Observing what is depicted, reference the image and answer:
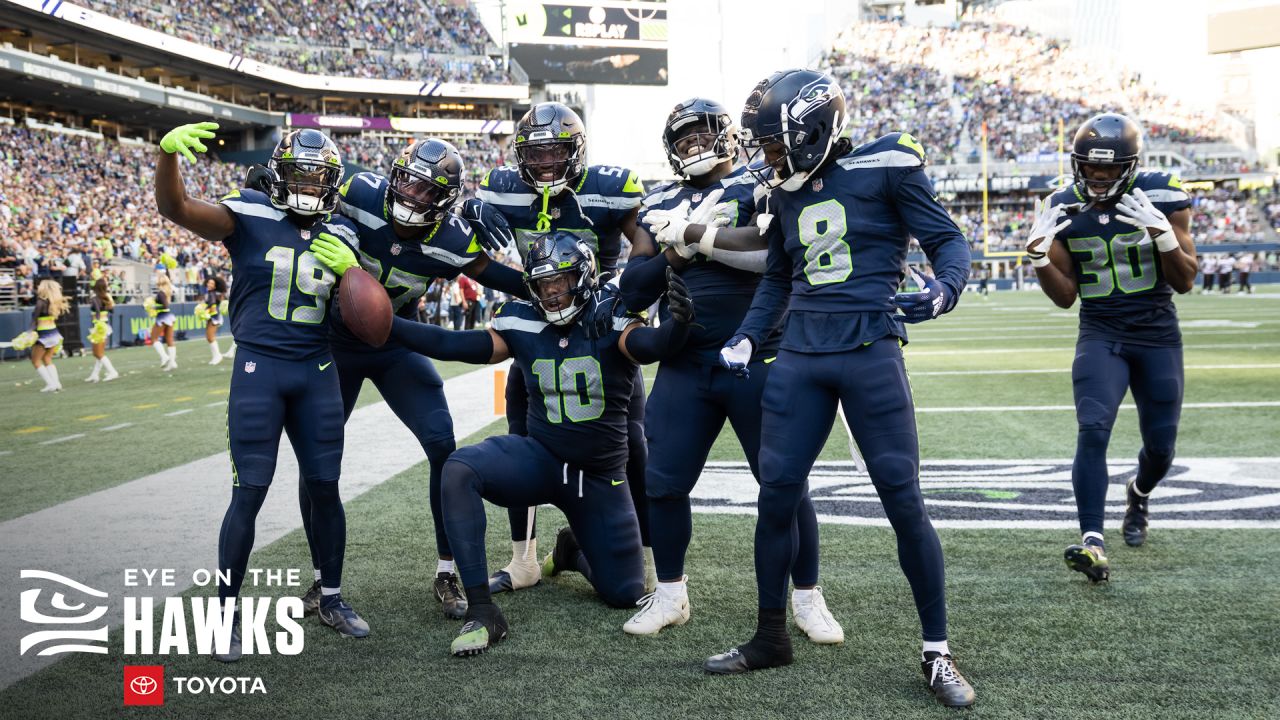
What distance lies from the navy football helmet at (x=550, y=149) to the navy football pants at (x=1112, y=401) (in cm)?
232

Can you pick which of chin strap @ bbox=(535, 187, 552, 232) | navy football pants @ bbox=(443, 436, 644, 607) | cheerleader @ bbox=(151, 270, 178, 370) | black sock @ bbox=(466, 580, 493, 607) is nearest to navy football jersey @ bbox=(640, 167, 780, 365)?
chin strap @ bbox=(535, 187, 552, 232)

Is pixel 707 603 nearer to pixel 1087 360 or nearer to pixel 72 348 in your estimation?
pixel 1087 360

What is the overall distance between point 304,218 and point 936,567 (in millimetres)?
2625

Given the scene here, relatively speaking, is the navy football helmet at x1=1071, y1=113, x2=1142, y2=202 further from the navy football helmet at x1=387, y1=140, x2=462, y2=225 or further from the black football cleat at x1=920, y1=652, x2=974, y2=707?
the navy football helmet at x1=387, y1=140, x2=462, y2=225

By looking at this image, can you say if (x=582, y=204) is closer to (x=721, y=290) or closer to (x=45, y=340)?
(x=721, y=290)

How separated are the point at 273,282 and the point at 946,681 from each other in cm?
272

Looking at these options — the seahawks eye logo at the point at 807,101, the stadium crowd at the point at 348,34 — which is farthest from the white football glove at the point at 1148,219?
the stadium crowd at the point at 348,34

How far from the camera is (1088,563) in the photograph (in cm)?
409

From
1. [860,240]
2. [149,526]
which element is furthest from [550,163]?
[149,526]

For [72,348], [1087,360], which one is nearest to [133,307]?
[72,348]

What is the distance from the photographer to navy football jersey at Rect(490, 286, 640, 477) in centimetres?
407

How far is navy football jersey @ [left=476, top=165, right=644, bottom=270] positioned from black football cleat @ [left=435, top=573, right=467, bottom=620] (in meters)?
1.38

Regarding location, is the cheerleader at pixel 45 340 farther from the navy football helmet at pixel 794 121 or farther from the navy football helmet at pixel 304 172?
the navy football helmet at pixel 794 121

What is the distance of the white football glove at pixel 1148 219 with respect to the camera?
434cm
